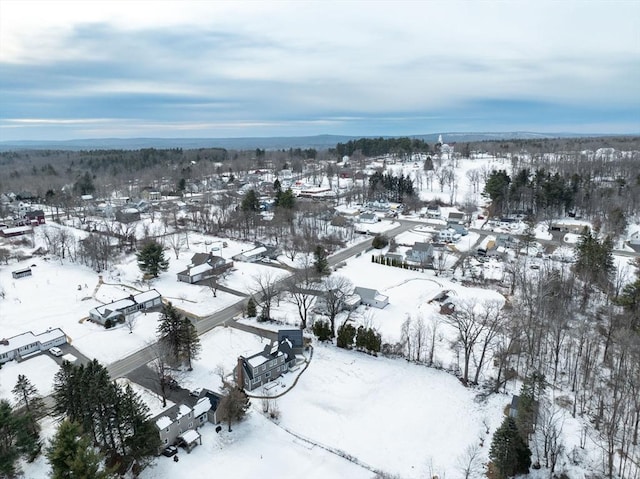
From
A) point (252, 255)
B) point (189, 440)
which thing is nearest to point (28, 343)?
point (189, 440)

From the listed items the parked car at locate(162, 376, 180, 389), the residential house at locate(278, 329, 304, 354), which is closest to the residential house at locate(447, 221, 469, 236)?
the residential house at locate(278, 329, 304, 354)

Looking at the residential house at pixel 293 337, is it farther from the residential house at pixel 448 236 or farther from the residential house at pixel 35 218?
the residential house at pixel 35 218

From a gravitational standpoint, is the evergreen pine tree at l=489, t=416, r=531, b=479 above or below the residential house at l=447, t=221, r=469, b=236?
below

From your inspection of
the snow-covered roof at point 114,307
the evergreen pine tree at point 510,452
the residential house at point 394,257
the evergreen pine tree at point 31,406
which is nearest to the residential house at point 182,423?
the evergreen pine tree at point 31,406

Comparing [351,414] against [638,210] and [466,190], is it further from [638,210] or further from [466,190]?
[466,190]

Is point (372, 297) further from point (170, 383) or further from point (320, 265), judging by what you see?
point (170, 383)

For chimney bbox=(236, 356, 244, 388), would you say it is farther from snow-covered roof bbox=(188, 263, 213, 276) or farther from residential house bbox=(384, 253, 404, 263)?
residential house bbox=(384, 253, 404, 263)
